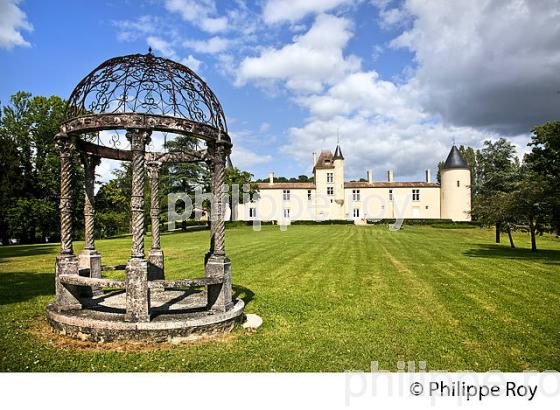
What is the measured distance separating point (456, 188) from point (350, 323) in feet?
178

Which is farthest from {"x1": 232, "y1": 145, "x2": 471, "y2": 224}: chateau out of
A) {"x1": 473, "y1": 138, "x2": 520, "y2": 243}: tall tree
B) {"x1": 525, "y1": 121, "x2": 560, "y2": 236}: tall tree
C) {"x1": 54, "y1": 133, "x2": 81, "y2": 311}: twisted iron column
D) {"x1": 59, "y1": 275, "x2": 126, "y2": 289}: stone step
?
{"x1": 59, "y1": 275, "x2": 126, "y2": 289}: stone step

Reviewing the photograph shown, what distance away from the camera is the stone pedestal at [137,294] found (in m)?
6.47

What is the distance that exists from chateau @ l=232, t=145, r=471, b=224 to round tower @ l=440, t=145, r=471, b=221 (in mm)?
1907

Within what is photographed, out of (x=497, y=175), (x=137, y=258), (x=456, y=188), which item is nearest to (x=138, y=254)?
(x=137, y=258)

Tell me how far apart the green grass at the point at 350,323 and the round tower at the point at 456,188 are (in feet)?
143

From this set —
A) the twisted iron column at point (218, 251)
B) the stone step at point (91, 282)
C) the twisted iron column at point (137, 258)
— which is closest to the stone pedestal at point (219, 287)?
the twisted iron column at point (218, 251)

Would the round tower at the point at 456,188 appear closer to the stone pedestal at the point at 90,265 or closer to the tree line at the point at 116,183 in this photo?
the tree line at the point at 116,183

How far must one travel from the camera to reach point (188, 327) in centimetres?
645

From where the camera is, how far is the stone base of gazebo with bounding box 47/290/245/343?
6.27 m

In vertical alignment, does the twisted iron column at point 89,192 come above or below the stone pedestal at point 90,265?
above

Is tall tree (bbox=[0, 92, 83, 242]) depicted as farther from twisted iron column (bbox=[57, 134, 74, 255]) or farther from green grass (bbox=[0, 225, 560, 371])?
twisted iron column (bbox=[57, 134, 74, 255])

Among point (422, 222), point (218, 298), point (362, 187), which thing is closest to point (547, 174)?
point (218, 298)
